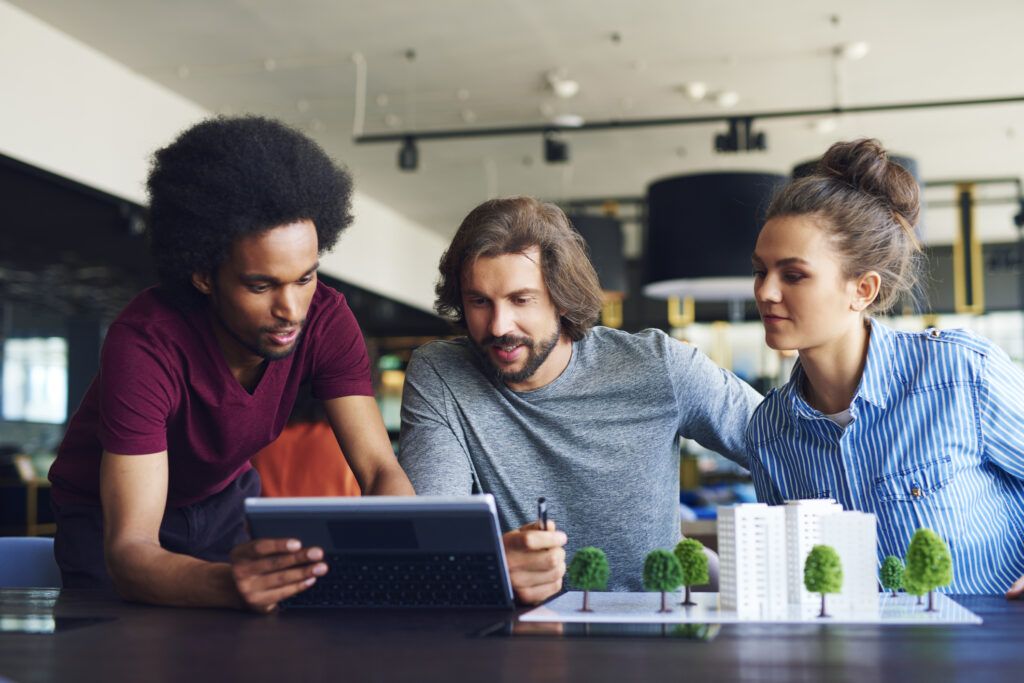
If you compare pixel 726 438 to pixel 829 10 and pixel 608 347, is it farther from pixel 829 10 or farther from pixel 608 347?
pixel 829 10

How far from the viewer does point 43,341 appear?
802 cm

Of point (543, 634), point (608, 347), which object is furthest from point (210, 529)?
point (543, 634)

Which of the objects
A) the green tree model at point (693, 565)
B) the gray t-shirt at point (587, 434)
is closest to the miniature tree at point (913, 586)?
the green tree model at point (693, 565)

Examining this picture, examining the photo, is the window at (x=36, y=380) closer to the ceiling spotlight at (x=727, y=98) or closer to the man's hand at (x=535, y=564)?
the ceiling spotlight at (x=727, y=98)

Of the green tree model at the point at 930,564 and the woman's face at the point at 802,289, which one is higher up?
the woman's face at the point at 802,289

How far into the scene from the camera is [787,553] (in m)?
1.21

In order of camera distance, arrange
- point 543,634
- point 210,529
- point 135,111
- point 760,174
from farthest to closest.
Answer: point 135,111
point 760,174
point 210,529
point 543,634

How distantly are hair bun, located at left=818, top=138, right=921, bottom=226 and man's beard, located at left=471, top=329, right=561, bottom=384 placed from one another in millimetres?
633

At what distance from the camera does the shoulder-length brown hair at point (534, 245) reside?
74.7 inches

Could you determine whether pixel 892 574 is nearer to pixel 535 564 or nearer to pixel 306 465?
pixel 535 564

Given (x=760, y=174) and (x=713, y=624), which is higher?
(x=760, y=174)

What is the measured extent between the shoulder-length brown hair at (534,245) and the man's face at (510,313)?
0.03 meters

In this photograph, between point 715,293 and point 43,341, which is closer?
point 715,293

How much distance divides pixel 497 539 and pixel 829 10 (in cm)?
520
